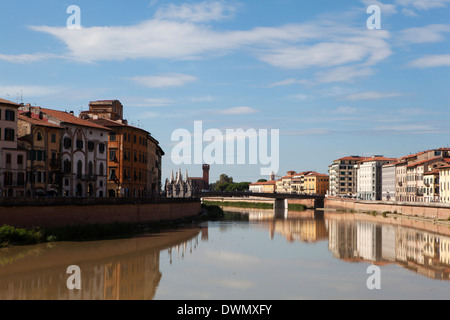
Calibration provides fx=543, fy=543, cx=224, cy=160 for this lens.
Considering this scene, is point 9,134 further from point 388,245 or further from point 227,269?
point 388,245

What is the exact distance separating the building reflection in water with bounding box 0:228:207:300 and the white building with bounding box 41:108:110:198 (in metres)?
13.4

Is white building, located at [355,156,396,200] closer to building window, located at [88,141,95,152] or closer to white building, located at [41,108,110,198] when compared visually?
white building, located at [41,108,110,198]

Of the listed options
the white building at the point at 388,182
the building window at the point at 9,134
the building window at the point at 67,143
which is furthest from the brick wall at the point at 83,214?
the white building at the point at 388,182

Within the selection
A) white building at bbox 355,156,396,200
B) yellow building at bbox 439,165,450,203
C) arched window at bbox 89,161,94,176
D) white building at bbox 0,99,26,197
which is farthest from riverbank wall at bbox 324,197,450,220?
white building at bbox 0,99,26,197

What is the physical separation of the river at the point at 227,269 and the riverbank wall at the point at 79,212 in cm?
280

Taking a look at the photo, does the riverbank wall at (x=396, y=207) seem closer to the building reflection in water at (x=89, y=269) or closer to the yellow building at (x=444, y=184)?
the yellow building at (x=444, y=184)

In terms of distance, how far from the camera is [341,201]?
122 m

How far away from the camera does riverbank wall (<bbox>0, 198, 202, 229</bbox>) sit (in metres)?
39.7

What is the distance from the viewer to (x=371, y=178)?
148m

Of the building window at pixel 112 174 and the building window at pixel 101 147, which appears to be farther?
the building window at pixel 112 174

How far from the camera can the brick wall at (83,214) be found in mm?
39781
